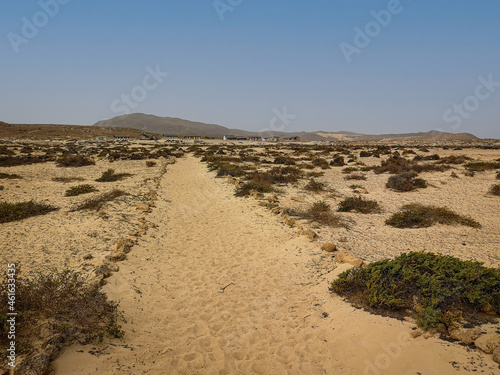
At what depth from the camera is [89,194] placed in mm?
11891

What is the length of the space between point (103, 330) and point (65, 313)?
1.91 ft

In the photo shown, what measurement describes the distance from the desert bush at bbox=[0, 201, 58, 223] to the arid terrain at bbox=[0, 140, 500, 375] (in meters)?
0.26

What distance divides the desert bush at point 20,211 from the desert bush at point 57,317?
5526 millimetres

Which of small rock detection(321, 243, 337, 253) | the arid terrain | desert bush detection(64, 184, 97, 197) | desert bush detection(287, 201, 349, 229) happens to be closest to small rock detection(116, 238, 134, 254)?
the arid terrain

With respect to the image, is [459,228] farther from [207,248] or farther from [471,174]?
[471,174]

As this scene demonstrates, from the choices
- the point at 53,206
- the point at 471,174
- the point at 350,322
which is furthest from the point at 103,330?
the point at 471,174

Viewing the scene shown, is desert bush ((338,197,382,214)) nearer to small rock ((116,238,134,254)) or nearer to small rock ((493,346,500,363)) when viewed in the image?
small rock ((493,346,500,363))

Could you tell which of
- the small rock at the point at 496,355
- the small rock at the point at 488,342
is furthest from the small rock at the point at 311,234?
the small rock at the point at 496,355

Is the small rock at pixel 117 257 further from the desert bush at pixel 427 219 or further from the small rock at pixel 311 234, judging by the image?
the desert bush at pixel 427 219

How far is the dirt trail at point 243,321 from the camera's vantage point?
3318 mm

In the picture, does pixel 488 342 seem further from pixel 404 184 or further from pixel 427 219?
pixel 404 184

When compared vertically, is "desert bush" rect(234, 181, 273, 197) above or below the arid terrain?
above

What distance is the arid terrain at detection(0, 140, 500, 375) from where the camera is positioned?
11.1 feet

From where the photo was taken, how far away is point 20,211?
8.31m
